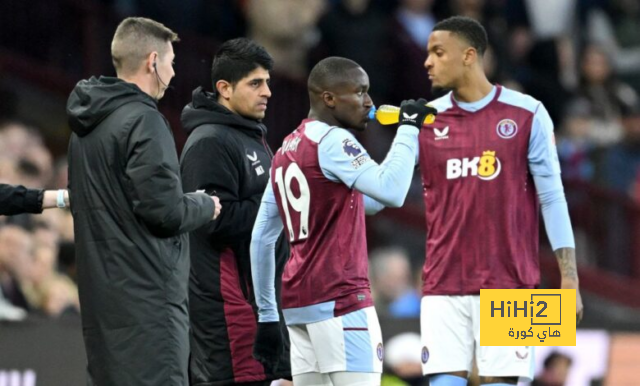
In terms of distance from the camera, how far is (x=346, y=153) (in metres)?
6.26

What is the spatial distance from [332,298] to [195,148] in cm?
115

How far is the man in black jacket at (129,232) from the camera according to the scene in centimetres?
606

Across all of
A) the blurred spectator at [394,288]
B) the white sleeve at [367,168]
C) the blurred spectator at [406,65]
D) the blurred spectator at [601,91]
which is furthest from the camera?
the blurred spectator at [601,91]

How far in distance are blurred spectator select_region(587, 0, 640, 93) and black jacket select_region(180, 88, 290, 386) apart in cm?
918

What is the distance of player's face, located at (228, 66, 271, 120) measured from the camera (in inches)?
279

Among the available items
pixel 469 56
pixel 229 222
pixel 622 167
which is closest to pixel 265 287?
pixel 229 222

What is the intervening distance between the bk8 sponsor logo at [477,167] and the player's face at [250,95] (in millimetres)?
1007

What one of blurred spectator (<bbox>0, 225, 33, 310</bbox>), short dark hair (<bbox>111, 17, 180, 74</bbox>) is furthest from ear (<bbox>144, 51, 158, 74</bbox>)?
blurred spectator (<bbox>0, 225, 33, 310</bbox>)

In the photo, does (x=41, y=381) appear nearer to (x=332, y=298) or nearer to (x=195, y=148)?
(x=195, y=148)

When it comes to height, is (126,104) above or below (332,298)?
above

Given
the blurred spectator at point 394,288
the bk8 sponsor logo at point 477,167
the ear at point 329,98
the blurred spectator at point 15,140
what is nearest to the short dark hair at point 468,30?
the bk8 sponsor logo at point 477,167

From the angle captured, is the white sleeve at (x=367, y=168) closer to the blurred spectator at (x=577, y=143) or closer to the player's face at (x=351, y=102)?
the player's face at (x=351, y=102)

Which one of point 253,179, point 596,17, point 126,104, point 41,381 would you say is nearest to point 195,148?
point 253,179

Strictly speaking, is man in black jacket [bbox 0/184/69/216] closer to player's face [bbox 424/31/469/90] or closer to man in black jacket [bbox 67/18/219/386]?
man in black jacket [bbox 67/18/219/386]
